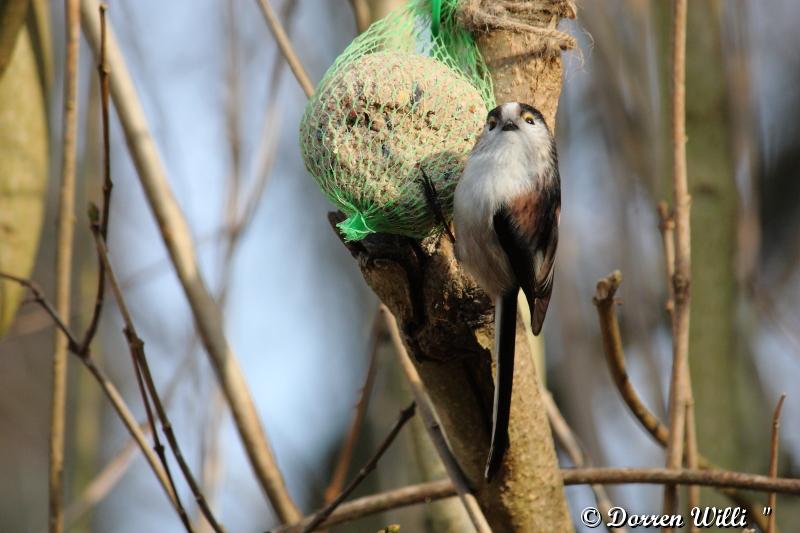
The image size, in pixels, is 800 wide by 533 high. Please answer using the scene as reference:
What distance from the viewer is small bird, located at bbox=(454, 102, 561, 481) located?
1734 mm

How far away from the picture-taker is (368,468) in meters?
1.56

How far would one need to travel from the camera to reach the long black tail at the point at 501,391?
155 centimetres

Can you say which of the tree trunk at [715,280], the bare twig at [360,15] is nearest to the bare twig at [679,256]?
the bare twig at [360,15]

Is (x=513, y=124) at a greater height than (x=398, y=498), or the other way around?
(x=513, y=124)

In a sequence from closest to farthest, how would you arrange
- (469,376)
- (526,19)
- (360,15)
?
(469,376) < (526,19) < (360,15)

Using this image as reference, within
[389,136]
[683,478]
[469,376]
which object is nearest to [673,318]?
[683,478]

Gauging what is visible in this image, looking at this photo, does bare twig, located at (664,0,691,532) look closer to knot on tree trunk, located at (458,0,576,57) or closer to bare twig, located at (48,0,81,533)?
knot on tree trunk, located at (458,0,576,57)

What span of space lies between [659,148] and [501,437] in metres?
1.54

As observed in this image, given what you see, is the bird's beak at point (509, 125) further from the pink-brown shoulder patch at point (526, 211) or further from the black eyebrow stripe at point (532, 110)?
the pink-brown shoulder patch at point (526, 211)

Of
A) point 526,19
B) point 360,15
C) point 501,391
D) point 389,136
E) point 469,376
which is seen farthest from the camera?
point 360,15

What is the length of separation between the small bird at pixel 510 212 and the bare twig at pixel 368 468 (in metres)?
0.23

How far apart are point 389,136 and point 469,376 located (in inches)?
19.3

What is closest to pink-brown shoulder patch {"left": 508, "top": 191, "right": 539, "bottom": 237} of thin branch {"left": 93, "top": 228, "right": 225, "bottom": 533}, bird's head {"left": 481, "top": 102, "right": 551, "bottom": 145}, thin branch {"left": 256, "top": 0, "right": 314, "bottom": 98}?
bird's head {"left": 481, "top": 102, "right": 551, "bottom": 145}

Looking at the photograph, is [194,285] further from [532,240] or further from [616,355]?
[616,355]
